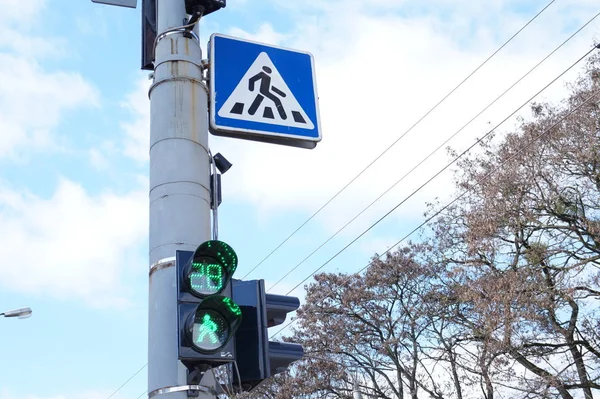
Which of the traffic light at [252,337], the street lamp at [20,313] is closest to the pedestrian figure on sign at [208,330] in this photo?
the traffic light at [252,337]

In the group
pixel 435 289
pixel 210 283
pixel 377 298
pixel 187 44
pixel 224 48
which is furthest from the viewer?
pixel 377 298

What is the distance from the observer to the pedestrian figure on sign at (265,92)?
471cm

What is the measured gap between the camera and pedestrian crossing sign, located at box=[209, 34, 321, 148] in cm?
449

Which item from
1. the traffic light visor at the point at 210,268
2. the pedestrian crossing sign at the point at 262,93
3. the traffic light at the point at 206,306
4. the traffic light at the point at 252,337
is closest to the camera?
the traffic light at the point at 206,306

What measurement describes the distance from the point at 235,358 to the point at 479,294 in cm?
1665

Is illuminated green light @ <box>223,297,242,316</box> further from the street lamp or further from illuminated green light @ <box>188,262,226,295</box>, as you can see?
the street lamp

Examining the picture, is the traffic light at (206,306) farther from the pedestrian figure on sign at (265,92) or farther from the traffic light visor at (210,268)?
the pedestrian figure on sign at (265,92)

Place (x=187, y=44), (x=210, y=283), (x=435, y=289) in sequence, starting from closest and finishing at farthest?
(x=210, y=283), (x=187, y=44), (x=435, y=289)

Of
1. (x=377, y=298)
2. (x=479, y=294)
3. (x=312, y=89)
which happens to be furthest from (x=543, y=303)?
(x=312, y=89)

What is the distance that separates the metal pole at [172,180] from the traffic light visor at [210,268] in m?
0.17

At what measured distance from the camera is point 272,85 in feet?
16.1

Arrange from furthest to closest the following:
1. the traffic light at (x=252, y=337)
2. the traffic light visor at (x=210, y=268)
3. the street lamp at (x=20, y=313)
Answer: the street lamp at (x=20, y=313), the traffic light at (x=252, y=337), the traffic light visor at (x=210, y=268)

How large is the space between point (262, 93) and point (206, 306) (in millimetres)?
1833

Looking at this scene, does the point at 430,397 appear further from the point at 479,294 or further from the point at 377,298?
the point at 479,294
